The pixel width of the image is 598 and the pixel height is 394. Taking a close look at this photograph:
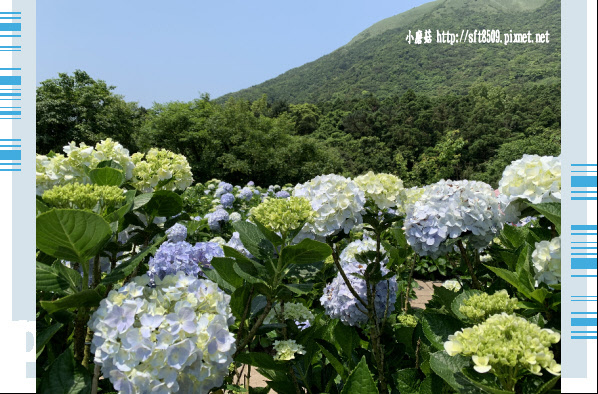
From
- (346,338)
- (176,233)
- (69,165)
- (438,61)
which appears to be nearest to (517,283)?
(346,338)

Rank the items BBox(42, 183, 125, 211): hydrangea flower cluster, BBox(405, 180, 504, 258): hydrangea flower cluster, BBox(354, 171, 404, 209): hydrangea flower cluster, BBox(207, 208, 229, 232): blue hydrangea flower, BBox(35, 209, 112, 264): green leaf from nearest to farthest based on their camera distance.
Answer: BBox(35, 209, 112, 264): green leaf
BBox(42, 183, 125, 211): hydrangea flower cluster
BBox(405, 180, 504, 258): hydrangea flower cluster
BBox(354, 171, 404, 209): hydrangea flower cluster
BBox(207, 208, 229, 232): blue hydrangea flower

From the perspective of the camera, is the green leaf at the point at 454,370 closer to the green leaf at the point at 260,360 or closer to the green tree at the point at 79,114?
the green leaf at the point at 260,360

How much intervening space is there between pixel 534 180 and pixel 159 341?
1.00m

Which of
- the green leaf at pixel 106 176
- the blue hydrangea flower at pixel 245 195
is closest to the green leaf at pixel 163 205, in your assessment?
the green leaf at pixel 106 176

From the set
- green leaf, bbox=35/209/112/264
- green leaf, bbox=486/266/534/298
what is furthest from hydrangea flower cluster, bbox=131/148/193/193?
green leaf, bbox=486/266/534/298

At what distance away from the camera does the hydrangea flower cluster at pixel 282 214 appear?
90 centimetres

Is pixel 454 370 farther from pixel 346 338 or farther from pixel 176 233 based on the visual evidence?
pixel 176 233

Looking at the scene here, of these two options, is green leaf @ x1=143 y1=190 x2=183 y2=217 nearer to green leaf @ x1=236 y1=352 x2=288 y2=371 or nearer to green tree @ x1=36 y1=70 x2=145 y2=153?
green leaf @ x1=236 y1=352 x2=288 y2=371

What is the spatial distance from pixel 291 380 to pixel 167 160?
0.84m

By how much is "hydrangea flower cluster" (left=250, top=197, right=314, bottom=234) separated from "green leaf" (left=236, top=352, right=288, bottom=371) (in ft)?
1.11

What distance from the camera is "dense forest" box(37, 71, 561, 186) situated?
1706cm

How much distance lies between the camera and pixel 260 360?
3.40 ft

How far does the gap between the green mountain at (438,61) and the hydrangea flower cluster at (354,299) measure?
41091mm

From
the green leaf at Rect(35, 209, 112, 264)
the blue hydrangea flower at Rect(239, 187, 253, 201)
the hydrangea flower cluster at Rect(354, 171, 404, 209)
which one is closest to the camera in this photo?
the green leaf at Rect(35, 209, 112, 264)
